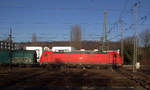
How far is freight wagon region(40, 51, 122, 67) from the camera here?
22594 mm

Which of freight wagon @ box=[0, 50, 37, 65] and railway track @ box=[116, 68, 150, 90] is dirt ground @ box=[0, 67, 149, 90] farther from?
freight wagon @ box=[0, 50, 37, 65]

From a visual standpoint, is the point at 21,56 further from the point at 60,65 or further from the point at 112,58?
the point at 112,58

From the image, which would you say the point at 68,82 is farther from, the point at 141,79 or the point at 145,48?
the point at 145,48

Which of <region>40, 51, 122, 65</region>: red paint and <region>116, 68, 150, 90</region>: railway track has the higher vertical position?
<region>40, 51, 122, 65</region>: red paint

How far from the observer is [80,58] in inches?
901

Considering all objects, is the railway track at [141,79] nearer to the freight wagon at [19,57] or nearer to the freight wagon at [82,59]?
the freight wagon at [82,59]

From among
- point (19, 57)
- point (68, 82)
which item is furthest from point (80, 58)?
point (19, 57)

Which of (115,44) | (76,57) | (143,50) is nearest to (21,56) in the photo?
(76,57)

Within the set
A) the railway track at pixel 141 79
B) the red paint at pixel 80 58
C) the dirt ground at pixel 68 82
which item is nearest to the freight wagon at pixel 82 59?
the red paint at pixel 80 58

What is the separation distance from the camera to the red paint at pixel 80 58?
22.6m

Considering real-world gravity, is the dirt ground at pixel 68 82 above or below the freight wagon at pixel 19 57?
below

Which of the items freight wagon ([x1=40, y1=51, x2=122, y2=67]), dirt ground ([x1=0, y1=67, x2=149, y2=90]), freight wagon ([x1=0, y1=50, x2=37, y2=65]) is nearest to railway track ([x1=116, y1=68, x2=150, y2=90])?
dirt ground ([x1=0, y1=67, x2=149, y2=90])

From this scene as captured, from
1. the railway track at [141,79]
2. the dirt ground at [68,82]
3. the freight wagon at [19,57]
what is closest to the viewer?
the dirt ground at [68,82]

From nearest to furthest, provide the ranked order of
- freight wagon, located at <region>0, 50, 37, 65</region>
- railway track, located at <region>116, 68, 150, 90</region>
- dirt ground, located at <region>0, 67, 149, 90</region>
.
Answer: dirt ground, located at <region>0, 67, 149, 90</region> → railway track, located at <region>116, 68, 150, 90</region> → freight wagon, located at <region>0, 50, 37, 65</region>
